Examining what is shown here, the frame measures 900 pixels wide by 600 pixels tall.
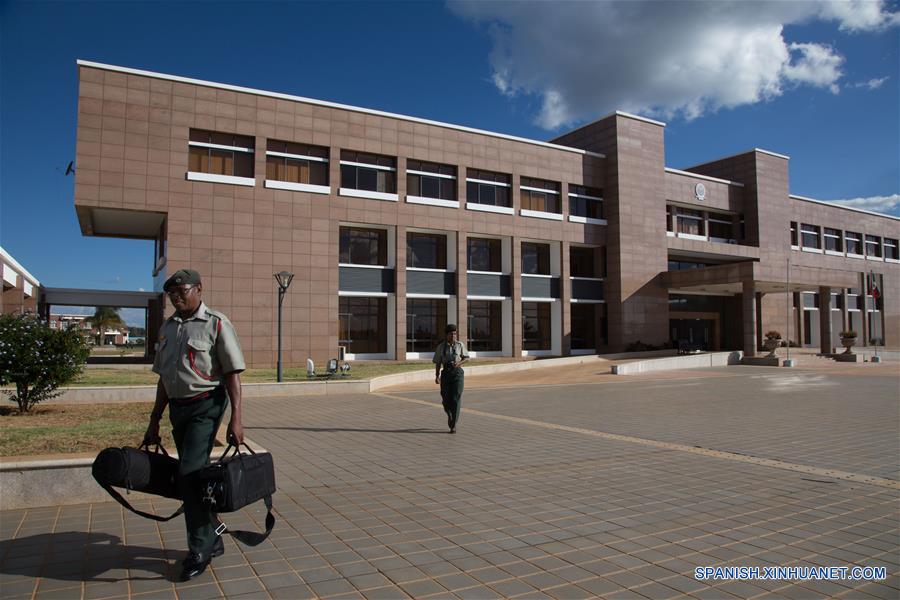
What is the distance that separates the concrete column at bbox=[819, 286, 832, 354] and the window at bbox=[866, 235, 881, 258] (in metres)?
25.9

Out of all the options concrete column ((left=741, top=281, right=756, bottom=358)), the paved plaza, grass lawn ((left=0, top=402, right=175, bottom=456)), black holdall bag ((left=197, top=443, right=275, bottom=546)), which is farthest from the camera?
concrete column ((left=741, top=281, right=756, bottom=358))

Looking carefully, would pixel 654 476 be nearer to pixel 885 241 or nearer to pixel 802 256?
pixel 802 256

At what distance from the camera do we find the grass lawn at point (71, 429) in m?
7.35

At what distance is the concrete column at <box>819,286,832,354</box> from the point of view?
37719 millimetres

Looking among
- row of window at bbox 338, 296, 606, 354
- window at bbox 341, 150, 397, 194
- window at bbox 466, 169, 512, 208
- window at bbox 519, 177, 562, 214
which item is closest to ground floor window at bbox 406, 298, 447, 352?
row of window at bbox 338, 296, 606, 354

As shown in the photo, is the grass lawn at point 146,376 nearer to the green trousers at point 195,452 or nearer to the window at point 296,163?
the window at point 296,163

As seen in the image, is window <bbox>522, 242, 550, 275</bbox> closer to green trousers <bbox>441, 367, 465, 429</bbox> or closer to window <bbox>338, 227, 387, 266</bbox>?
window <bbox>338, 227, 387, 266</bbox>

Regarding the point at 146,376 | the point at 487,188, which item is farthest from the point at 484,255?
the point at 146,376

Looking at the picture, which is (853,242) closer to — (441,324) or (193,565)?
(441,324)

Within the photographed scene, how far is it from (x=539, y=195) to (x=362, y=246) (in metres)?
11.6

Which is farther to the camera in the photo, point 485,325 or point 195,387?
point 485,325

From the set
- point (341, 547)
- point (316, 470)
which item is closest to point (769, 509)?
point (341, 547)

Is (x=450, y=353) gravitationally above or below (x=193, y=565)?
above

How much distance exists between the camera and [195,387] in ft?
13.5
